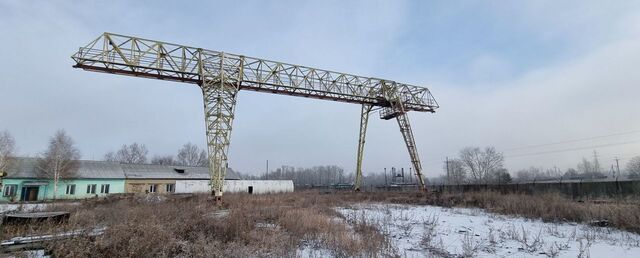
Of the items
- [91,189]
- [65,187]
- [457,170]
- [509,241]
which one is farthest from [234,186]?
[457,170]

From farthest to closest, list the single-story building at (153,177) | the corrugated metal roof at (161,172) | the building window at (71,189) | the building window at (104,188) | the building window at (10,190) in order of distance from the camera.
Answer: the corrugated metal roof at (161,172) < the single-story building at (153,177) < the building window at (104,188) < the building window at (71,189) < the building window at (10,190)

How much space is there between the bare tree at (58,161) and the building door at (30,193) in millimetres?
1439

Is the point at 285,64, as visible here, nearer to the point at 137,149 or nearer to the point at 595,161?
the point at 137,149

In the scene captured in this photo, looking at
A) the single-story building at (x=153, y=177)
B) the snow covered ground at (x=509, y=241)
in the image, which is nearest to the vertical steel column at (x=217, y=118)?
the snow covered ground at (x=509, y=241)

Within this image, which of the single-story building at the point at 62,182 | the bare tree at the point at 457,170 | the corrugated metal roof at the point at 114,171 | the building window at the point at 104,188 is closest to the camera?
the single-story building at the point at 62,182

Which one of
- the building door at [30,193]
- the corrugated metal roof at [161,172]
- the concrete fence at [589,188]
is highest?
the corrugated metal roof at [161,172]

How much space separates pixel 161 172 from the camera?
124 ft

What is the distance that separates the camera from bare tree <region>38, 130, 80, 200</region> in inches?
1152

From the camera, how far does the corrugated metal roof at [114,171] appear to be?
29.4m

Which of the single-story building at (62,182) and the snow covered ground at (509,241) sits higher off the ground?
the single-story building at (62,182)

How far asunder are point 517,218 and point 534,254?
5.76m

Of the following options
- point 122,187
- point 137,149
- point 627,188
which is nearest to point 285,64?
point 627,188

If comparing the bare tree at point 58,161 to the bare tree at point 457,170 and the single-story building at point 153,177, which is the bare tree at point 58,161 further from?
the bare tree at point 457,170

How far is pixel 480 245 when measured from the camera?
6664 millimetres
